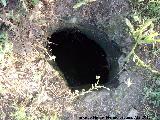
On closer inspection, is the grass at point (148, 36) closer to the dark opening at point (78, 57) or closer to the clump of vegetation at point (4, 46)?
the dark opening at point (78, 57)


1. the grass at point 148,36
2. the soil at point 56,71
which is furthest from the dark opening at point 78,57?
the grass at point 148,36

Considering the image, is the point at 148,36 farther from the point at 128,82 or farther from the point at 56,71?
the point at 56,71

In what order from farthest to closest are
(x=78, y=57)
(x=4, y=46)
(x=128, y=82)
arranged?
(x=78, y=57) < (x=128, y=82) < (x=4, y=46)

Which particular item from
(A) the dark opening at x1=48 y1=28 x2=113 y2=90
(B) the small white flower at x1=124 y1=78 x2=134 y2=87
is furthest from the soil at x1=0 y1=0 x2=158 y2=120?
(A) the dark opening at x1=48 y1=28 x2=113 y2=90

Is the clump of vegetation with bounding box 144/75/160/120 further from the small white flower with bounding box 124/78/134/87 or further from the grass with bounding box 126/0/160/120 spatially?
the small white flower with bounding box 124/78/134/87

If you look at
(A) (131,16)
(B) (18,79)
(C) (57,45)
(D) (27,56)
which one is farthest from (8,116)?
(A) (131,16)

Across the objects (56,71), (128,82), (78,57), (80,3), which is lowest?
(128,82)

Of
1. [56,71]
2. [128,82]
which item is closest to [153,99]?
[128,82]

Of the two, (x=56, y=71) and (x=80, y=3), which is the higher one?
(x=80, y=3)

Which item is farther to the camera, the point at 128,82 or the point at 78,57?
the point at 78,57
